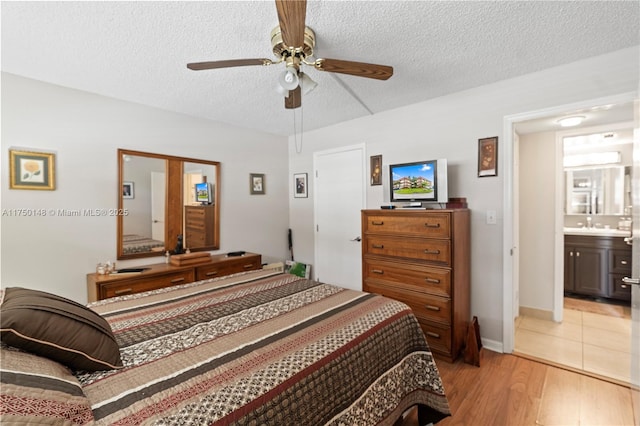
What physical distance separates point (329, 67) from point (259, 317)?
149 cm

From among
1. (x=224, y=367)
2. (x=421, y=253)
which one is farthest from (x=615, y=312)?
(x=224, y=367)

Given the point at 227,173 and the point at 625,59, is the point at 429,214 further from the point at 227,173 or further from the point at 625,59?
the point at 227,173

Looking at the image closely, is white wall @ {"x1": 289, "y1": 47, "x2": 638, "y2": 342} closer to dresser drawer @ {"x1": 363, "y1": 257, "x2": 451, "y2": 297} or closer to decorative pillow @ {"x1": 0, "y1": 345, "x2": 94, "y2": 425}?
dresser drawer @ {"x1": 363, "y1": 257, "x2": 451, "y2": 297}

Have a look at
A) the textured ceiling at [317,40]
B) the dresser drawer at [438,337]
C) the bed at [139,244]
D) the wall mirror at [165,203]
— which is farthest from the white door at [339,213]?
the bed at [139,244]

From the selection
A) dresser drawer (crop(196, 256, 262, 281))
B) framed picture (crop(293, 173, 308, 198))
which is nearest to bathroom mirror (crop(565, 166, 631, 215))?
framed picture (crop(293, 173, 308, 198))

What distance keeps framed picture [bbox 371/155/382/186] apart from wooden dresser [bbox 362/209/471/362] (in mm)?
776

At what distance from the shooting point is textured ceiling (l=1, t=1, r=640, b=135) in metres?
1.62

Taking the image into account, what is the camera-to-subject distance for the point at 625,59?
2061mm

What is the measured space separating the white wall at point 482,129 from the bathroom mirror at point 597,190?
103 inches

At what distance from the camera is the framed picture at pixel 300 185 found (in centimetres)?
433

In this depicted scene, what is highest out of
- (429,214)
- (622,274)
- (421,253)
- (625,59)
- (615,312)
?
(625,59)

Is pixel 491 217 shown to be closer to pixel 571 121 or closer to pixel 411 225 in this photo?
pixel 411 225

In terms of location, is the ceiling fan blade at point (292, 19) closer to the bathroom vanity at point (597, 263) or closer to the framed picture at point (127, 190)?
the framed picture at point (127, 190)

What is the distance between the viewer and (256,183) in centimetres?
410
